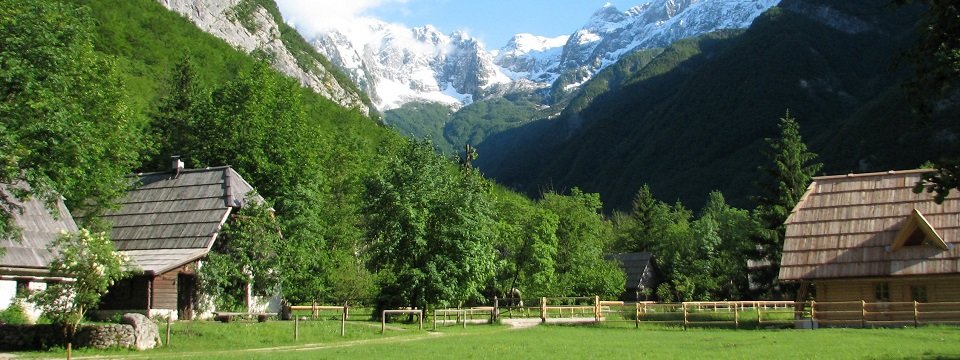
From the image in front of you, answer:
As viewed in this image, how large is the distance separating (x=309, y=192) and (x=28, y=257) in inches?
584

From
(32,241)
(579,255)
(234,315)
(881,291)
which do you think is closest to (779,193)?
(881,291)

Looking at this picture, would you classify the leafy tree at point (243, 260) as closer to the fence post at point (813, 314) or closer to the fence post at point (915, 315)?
the fence post at point (813, 314)

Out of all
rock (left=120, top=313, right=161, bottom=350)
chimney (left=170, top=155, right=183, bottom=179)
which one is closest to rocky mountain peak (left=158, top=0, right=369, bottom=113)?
chimney (left=170, top=155, right=183, bottom=179)

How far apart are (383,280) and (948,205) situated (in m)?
28.0

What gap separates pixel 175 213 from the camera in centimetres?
3891

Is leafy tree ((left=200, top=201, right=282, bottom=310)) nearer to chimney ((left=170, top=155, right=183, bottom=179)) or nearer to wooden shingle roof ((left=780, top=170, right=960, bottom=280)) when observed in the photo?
chimney ((left=170, top=155, right=183, bottom=179))

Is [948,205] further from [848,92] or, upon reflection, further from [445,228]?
[848,92]

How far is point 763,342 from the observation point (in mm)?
26125

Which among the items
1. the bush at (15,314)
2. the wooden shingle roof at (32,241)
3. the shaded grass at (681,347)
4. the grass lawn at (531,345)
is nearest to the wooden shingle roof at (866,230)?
the grass lawn at (531,345)

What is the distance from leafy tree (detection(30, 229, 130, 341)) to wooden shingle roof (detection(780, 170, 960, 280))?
98.1ft

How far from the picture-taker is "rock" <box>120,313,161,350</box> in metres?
24.1

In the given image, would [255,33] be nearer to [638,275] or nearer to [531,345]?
[638,275]

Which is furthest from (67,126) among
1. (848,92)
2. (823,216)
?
(848,92)

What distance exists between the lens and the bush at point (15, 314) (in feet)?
89.8
